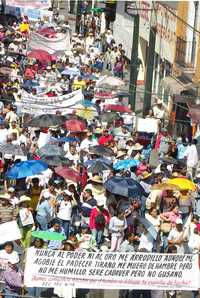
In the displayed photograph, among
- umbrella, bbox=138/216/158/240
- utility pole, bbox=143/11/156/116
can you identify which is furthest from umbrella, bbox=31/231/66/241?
utility pole, bbox=143/11/156/116

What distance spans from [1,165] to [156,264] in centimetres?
892

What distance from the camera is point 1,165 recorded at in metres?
23.7

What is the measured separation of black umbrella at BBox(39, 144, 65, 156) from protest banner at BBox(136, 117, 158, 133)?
5240 mm

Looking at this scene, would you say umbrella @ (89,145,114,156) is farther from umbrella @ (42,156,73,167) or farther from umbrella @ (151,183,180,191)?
umbrella @ (151,183,180,191)

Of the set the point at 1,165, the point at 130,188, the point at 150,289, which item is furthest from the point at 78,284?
the point at 1,165

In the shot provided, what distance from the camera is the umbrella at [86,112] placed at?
28.5m

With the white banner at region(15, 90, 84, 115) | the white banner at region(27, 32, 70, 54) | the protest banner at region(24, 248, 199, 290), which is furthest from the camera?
the white banner at region(27, 32, 70, 54)

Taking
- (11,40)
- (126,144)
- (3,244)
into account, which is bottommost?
(11,40)

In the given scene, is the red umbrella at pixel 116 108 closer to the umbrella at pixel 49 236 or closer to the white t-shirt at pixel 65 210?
the white t-shirt at pixel 65 210

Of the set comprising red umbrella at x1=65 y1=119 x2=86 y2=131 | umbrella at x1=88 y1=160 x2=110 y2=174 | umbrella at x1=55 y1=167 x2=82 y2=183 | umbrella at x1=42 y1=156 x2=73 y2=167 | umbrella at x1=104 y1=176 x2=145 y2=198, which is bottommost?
red umbrella at x1=65 y1=119 x2=86 y2=131

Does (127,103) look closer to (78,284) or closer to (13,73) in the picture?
(13,73)

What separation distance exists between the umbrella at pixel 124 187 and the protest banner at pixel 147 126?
24.8 feet

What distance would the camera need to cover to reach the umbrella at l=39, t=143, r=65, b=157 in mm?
22984

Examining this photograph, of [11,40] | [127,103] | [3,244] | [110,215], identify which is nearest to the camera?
[3,244]
